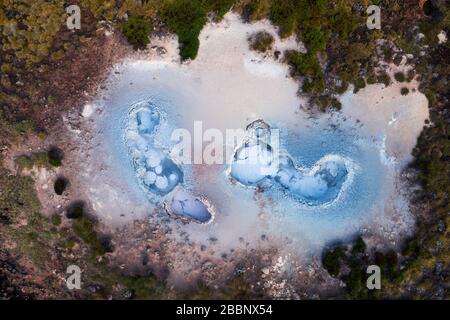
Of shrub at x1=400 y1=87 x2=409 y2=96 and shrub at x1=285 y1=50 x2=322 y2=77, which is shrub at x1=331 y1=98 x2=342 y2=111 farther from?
shrub at x1=400 y1=87 x2=409 y2=96

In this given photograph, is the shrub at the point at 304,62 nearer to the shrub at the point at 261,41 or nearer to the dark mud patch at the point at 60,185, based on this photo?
the shrub at the point at 261,41

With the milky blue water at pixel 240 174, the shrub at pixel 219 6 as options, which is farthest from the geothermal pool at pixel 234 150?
the shrub at pixel 219 6

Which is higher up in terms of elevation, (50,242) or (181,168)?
(181,168)

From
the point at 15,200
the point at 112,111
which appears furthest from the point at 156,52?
the point at 15,200

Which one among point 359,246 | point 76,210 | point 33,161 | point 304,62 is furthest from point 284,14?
point 33,161

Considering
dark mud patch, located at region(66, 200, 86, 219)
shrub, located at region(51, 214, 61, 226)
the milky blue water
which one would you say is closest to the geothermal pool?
the milky blue water
